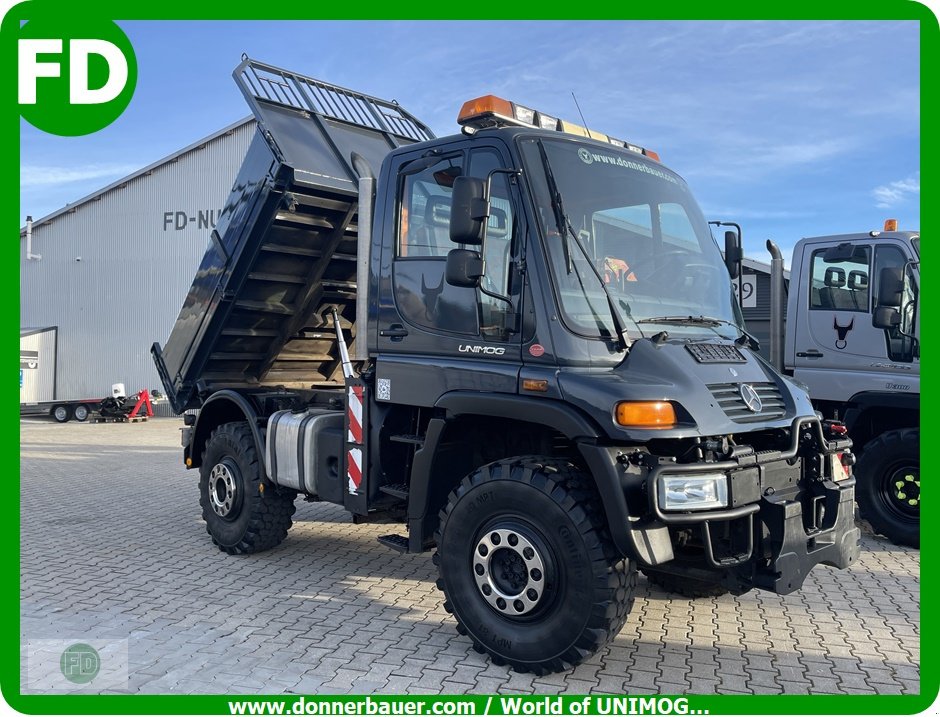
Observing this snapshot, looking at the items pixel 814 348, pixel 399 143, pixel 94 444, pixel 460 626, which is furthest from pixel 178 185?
pixel 460 626

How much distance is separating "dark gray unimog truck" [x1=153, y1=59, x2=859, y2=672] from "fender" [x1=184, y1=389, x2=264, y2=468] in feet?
1.62

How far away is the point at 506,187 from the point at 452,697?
2.71m

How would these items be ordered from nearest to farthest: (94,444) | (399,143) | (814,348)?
(399,143) → (814,348) → (94,444)

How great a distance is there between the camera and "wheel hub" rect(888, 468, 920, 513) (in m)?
7.03

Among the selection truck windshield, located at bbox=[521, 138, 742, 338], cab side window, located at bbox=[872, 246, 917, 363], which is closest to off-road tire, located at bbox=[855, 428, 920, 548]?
cab side window, located at bbox=[872, 246, 917, 363]

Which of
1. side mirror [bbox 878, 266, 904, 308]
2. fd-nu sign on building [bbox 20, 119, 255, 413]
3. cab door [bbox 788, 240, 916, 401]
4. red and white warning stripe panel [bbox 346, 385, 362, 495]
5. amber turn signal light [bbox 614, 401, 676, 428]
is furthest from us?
fd-nu sign on building [bbox 20, 119, 255, 413]

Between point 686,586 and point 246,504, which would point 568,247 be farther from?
point 246,504

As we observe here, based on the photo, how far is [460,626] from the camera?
14.8 feet

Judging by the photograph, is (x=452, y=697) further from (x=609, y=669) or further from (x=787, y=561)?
(x=787, y=561)

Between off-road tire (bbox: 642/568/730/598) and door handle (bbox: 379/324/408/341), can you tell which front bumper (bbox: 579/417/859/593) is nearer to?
off-road tire (bbox: 642/568/730/598)

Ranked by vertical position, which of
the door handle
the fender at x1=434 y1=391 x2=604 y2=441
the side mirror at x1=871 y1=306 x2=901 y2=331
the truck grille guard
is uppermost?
the side mirror at x1=871 y1=306 x2=901 y2=331

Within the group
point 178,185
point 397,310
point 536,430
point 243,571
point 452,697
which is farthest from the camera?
point 178,185

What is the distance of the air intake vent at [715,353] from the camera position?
4395 millimetres

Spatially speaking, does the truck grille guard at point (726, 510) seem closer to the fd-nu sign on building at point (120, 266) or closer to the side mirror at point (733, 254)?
the side mirror at point (733, 254)
